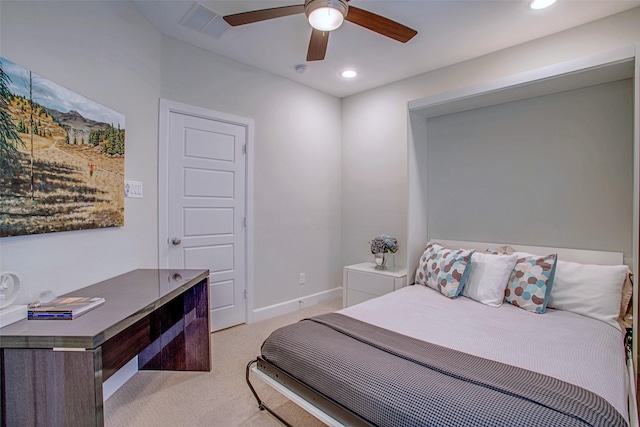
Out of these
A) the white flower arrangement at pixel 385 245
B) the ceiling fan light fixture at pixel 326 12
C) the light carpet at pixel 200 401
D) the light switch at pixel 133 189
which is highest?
the ceiling fan light fixture at pixel 326 12

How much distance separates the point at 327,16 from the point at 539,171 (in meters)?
2.16

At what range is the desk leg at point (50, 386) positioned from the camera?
1161 mm

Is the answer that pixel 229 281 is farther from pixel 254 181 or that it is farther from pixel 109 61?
pixel 109 61

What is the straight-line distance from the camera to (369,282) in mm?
3295

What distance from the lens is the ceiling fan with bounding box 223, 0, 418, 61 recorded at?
1.81 m

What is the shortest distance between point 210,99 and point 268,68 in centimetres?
74

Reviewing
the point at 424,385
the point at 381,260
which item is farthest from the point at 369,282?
the point at 424,385

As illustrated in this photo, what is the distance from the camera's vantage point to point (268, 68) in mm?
3322

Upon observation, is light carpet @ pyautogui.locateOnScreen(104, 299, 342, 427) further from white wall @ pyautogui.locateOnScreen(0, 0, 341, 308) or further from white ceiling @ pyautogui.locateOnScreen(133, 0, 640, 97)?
white ceiling @ pyautogui.locateOnScreen(133, 0, 640, 97)

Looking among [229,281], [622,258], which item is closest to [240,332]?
[229,281]

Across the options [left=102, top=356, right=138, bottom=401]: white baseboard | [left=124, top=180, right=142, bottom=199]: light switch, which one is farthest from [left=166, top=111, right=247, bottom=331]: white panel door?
[left=102, top=356, right=138, bottom=401]: white baseboard

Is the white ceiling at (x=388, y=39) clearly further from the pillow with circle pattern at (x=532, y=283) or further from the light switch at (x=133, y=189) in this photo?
the pillow with circle pattern at (x=532, y=283)

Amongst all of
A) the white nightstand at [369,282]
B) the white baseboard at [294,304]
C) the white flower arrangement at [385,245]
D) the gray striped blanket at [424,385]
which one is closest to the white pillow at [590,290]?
the gray striped blanket at [424,385]

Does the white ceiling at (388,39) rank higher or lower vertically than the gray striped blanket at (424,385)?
higher
